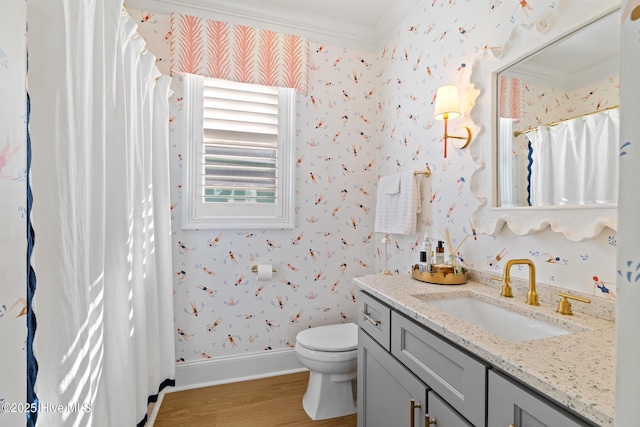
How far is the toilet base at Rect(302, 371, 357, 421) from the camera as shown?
5.79 feet

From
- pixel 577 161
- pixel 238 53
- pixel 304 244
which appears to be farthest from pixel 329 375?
pixel 238 53

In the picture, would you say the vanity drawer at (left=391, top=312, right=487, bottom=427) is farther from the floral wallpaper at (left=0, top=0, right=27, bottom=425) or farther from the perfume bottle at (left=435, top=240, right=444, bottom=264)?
the floral wallpaper at (left=0, top=0, right=27, bottom=425)

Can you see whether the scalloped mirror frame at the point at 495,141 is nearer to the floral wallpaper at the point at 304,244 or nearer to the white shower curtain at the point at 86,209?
the floral wallpaper at the point at 304,244

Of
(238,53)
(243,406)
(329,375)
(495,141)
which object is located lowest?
(243,406)

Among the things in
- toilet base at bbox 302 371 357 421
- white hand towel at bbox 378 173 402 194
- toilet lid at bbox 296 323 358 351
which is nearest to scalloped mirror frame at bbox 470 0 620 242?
white hand towel at bbox 378 173 402 194

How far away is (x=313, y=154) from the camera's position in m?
2.30

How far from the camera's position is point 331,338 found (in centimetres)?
193

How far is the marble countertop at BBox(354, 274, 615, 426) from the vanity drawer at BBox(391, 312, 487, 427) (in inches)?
1.4

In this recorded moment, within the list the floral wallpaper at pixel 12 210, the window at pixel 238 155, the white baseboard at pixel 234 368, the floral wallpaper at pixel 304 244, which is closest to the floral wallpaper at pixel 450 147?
the floral wallpaper at pixel 304 244

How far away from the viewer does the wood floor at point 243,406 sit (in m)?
1.71

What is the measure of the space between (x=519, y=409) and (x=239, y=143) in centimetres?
203

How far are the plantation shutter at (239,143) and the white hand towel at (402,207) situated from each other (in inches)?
32.0

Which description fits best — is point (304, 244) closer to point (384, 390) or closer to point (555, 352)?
point (384, 390)

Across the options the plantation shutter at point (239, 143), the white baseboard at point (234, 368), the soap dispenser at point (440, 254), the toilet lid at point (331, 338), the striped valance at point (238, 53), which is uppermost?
the striped valance at point (238, 53)
